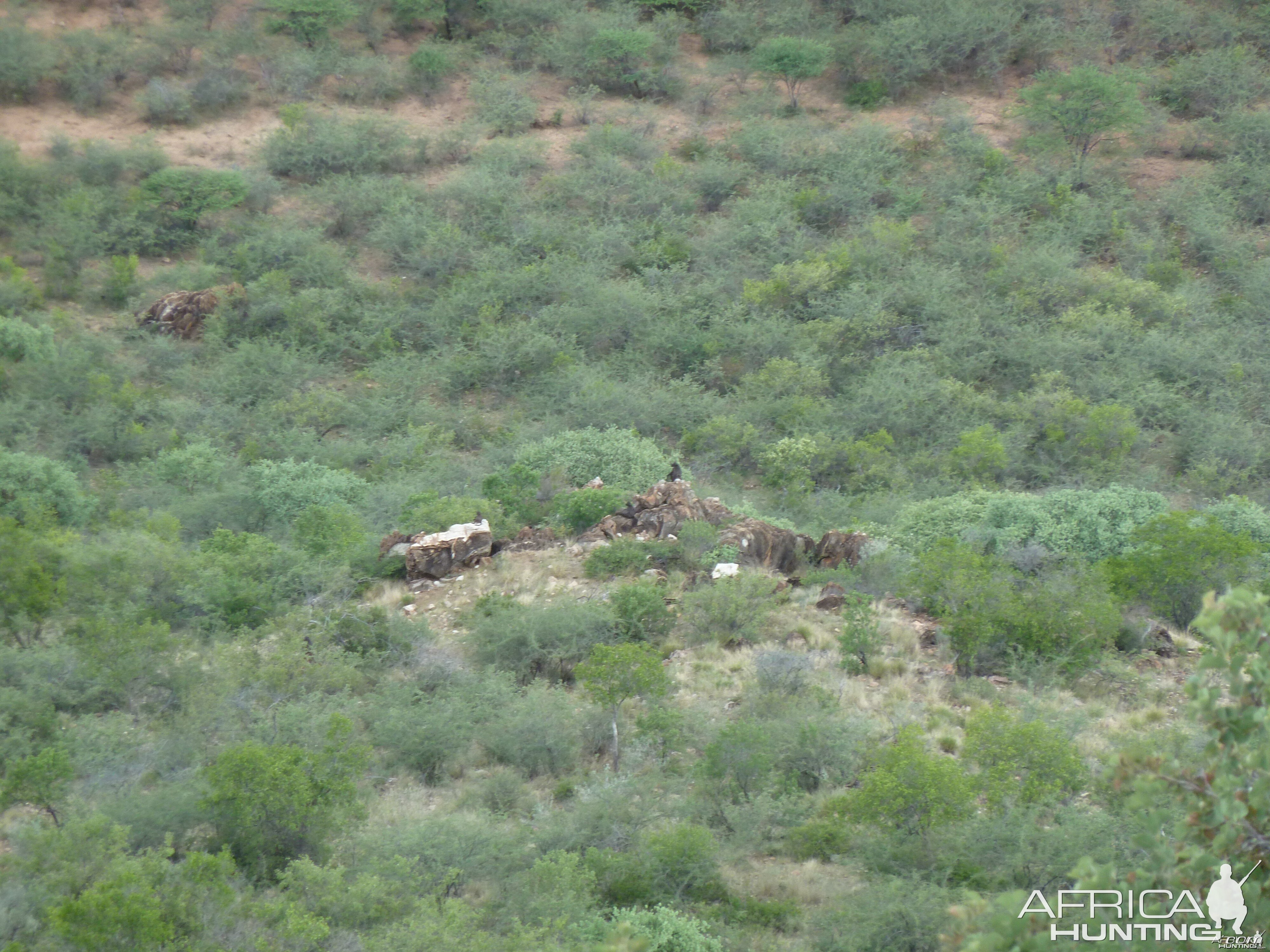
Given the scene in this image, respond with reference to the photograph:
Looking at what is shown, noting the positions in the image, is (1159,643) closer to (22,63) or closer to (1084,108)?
(1084,108)

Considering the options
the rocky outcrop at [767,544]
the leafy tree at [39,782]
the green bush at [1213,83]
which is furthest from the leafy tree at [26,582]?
the green bush at [1213,83]

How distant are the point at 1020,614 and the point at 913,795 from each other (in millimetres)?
3446

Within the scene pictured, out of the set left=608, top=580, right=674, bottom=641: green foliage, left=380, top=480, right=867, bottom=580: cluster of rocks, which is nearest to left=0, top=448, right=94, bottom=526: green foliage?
left=380, top=480, right=867, bottom=580: cluster of rocks

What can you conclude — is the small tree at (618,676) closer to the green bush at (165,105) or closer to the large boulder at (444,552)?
the large boulder at (444,552)

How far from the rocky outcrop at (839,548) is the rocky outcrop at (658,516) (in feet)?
3.31

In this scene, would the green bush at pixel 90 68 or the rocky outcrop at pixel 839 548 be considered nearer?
the rocky outcrop at pixel 839 548

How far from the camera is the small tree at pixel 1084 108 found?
20906 mm

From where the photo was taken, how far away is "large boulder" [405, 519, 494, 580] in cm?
1136

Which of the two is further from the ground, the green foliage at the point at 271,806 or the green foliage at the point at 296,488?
the green foliage at the point at 271,806

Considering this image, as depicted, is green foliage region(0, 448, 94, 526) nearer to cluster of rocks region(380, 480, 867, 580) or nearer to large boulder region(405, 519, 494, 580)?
cluster of rocks region(380, 480, 867, 580)

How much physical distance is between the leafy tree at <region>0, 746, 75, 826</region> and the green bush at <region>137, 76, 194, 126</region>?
19.1m

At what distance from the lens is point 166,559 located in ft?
34.6

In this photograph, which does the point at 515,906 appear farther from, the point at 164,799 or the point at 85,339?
the point at 85,339

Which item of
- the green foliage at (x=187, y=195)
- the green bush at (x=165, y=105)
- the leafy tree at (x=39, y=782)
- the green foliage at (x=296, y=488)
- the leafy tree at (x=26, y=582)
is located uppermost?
the green bush at (x=165, y=105)
